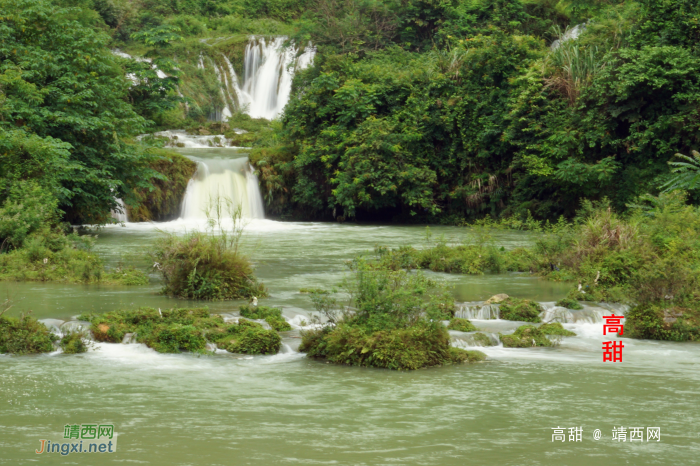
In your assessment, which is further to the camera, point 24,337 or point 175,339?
point 175,339

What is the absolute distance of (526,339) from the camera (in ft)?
35.8

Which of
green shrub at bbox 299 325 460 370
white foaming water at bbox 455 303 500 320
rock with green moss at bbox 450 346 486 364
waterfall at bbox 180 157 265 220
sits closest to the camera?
green shrub at bbox 299 325 460 370

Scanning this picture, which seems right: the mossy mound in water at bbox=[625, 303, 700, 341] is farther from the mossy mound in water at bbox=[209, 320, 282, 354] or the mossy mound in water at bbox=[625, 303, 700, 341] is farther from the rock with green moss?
the mossy mound in water at bbox=[209, 320, 282, 354]

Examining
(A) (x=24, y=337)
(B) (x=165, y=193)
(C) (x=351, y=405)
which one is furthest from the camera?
(B) (x=165, y=193)

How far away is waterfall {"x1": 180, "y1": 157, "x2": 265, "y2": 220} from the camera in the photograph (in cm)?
2778

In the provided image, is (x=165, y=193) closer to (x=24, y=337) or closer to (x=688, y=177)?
(x=24, y=337)

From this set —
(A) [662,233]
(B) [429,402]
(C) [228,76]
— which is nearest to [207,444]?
(B) [429,402]

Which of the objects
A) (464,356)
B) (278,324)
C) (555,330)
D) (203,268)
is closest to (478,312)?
(555,330)

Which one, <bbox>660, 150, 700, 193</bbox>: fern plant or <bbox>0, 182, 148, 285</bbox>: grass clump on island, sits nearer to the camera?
<bbox>660, 150, 700, 193</bbox>: fern plant

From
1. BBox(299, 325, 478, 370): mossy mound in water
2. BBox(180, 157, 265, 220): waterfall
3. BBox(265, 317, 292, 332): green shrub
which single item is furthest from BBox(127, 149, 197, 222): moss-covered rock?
BBox(299, 325, 478, 370): mossy mound in water

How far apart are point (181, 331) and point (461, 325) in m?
3.83

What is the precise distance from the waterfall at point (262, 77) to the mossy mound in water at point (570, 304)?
30815 mm

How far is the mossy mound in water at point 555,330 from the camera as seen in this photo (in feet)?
36.8

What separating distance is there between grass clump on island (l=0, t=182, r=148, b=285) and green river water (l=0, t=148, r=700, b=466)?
2886mm
